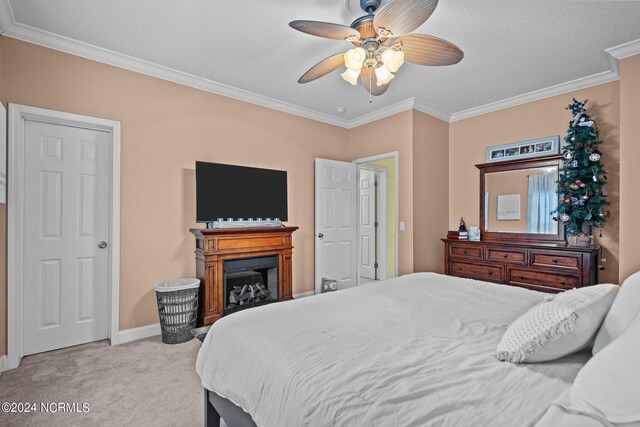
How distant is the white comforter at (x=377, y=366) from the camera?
2.84ft

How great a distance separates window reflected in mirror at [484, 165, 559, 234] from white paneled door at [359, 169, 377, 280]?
2075 millimetres

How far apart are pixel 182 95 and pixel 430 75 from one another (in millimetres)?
2681

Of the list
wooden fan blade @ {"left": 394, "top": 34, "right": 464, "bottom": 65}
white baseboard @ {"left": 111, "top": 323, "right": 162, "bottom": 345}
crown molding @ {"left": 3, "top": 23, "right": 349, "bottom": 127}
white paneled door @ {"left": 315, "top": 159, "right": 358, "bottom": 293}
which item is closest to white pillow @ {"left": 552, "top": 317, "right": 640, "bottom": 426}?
wooden fan blade @ {"left": 394, "top": 34, "right": 464, "bottom": 65}

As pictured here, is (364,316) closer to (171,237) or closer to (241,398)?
(241,398)

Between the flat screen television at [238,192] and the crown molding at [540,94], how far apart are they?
2.74 m

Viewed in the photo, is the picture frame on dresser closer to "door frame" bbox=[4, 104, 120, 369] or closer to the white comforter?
the white comforter

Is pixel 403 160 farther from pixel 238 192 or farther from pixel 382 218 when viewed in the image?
pixel 238 192

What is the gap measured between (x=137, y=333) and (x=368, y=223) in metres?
4.02

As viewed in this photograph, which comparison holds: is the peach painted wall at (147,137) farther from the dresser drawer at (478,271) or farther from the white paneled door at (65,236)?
the dresser drawer at (478,271)

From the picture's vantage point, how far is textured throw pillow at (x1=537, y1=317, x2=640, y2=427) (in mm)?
671

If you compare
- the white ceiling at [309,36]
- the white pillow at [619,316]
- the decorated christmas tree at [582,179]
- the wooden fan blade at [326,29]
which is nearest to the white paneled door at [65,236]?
the white ceiling at [309,36]

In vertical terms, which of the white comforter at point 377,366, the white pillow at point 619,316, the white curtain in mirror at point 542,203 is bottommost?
the white comforter at point 377,366

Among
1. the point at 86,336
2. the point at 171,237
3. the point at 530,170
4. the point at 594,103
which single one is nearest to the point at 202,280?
the point at 171,237

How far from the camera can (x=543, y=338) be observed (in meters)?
1.05
